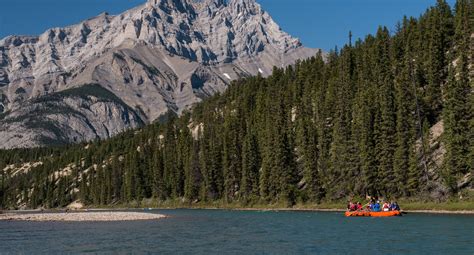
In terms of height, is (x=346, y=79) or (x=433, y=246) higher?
(x=346, y=79)

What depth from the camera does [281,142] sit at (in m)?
129

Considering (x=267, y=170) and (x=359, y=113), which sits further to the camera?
(x=267, y=170)

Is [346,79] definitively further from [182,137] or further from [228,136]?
[182,137]

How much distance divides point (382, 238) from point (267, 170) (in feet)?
256

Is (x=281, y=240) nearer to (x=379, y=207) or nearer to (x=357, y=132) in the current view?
(x=379, y=207)

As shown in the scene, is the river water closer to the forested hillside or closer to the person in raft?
the person in raft

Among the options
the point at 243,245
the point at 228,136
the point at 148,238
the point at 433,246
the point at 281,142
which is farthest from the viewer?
the point at 228,136

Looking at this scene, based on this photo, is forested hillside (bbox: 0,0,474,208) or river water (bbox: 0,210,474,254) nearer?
river water (bbox: 0,210,474,254)

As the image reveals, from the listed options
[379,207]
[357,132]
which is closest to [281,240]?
[379,207]

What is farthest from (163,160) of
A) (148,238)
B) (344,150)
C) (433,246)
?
(433,246)

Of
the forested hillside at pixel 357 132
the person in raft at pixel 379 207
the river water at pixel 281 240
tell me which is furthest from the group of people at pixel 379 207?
the river water at pixel 281 240

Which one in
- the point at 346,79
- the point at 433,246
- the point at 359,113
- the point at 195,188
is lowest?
the point at 433,246

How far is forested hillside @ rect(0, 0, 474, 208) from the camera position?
3770 inches

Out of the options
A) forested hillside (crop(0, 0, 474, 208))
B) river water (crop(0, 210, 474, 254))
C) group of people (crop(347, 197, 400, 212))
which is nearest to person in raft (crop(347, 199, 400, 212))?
group of people (crop(347, 197, 400, 212))
